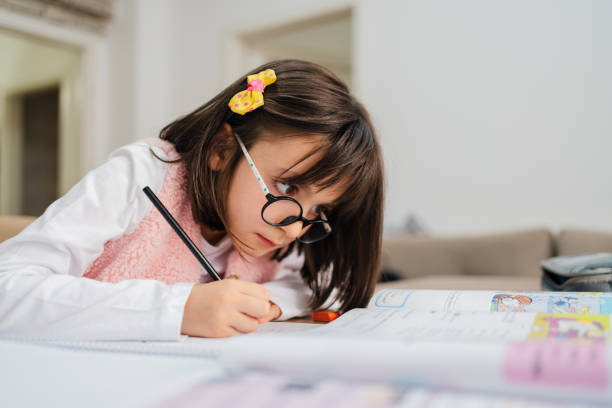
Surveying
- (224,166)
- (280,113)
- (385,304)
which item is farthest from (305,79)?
(385,304)

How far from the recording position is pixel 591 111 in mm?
2248

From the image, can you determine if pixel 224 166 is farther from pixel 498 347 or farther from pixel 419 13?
pixel 419 13

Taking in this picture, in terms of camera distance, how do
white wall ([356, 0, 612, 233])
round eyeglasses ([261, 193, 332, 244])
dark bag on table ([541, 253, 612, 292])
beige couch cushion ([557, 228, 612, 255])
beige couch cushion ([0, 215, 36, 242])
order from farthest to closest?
1. white wall ([356, 0, 612, 233])
2. beige couch cushion ([557, 228, 612, 255])
3. beige couch cushion ([0, 215, 36, 242])
4. dark bag on table ([541, 253, 612, 292])
5. round eyeglasses ([261, 193, 332, 244])

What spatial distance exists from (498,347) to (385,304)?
44 centimetres

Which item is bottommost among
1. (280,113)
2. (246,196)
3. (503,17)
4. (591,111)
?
(246,196)

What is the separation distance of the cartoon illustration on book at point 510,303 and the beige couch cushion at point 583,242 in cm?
123

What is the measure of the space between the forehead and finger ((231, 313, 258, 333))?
0.89ft

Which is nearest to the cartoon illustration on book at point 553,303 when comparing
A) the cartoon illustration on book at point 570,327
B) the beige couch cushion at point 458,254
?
the cartoon illustration on book at point 570,327

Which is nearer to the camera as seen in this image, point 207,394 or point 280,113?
point 207,394

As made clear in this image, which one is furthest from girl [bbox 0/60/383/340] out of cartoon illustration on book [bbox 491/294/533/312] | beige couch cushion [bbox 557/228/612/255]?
beige couch cushion [bbox 557/228/612/255]

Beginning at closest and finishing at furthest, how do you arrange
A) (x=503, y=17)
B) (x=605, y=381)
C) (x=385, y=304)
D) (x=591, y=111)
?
(x=605, y=381), (x=385, y=304), (x=591, y=111), (x=503, y=17)

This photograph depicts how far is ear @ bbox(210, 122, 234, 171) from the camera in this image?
0.88 meters

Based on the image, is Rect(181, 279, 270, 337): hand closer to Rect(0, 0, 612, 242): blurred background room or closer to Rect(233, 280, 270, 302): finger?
Rect(233, 280, 270, 302): finger

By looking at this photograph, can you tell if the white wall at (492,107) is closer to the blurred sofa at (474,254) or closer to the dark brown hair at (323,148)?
the blurred sofa at (474,254)
